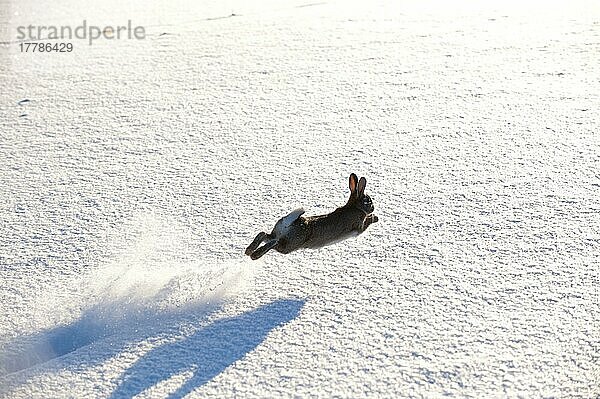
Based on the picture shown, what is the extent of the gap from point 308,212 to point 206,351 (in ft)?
2.95

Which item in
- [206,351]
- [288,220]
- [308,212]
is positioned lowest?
[206,351]

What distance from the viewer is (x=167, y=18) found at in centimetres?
639

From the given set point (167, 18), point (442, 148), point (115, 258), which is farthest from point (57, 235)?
point (167, 18)

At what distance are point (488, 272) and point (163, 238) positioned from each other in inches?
41.8

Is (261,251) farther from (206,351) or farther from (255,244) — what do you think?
(206,351)

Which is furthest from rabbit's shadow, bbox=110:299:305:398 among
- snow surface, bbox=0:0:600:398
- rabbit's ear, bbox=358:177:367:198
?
rabbit's ear, bbox=358:177:367:198

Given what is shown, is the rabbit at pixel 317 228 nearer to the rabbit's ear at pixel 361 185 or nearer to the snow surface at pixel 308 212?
the rabbit's ear at pixel 361 185

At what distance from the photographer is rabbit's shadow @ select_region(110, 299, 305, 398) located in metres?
1.78

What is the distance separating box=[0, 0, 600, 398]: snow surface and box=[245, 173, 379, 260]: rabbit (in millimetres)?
119

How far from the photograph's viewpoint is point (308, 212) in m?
2.69

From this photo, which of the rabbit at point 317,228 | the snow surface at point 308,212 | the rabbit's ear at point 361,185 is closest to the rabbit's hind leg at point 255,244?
the rabbit at point 317,228

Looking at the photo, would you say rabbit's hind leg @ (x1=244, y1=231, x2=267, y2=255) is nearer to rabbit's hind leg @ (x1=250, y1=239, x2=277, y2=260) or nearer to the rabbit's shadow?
rabbit's hind leg @ (x1=250, y1=239, x2=277, y2=260)

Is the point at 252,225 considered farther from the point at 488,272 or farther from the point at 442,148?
the point at 442,148

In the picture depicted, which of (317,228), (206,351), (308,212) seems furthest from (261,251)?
(308,212)
